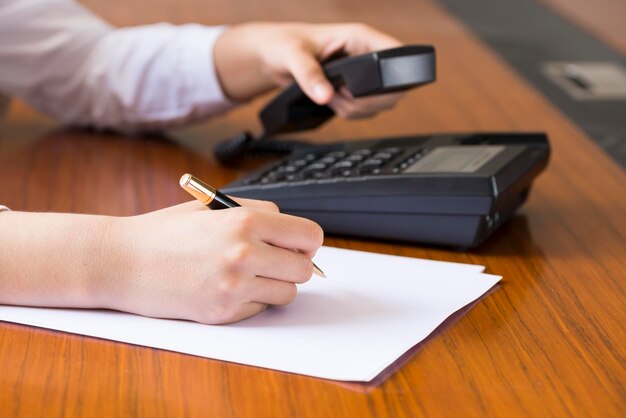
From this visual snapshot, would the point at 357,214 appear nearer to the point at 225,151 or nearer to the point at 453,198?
the point at 453,198

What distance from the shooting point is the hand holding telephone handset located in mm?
938

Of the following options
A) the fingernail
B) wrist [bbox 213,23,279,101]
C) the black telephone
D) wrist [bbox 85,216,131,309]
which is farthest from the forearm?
wrist [bbox 213,23,279,101]

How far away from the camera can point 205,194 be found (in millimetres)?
712

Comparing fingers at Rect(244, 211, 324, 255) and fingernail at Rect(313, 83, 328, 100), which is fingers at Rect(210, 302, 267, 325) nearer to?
fingers at Rect(244, 211, 324, 255)

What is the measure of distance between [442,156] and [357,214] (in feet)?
0.34

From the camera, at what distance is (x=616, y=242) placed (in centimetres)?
88

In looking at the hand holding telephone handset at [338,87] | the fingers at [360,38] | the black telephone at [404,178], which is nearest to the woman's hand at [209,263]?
the black telephone at [404,178]

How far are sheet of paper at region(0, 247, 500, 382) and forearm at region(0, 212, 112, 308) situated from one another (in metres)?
0.01

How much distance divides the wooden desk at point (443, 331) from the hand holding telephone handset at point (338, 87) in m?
0.05

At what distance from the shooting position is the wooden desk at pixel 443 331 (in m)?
0.60

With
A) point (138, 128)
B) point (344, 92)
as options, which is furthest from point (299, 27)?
point (138, 128)

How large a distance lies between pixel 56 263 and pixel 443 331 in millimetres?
274

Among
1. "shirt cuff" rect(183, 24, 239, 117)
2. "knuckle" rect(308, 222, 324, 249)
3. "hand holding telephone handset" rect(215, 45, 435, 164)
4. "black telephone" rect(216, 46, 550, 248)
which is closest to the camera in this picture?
"knuckle" rect(308, 222, 324, 249)

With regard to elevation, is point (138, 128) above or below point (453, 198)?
below
